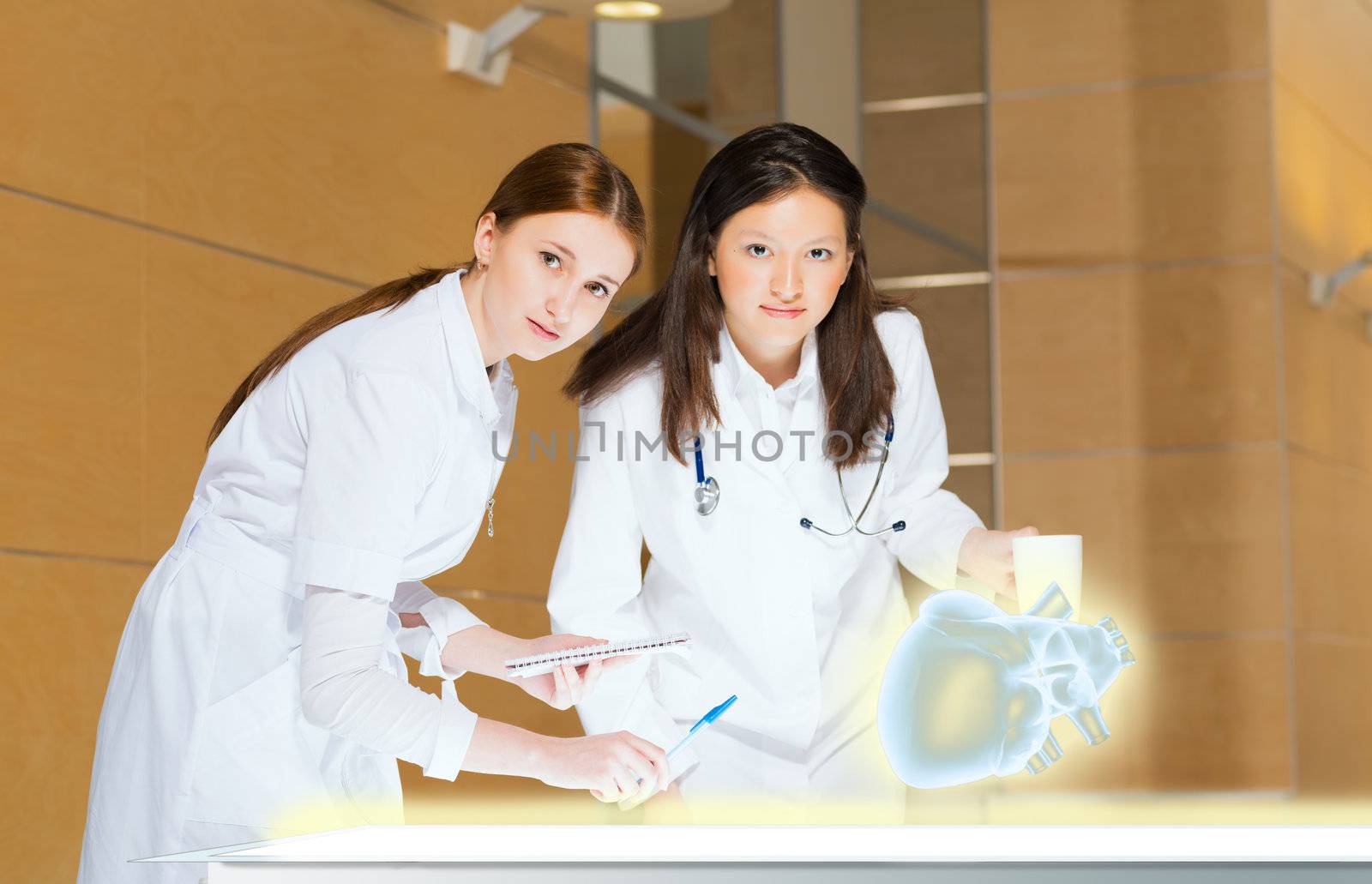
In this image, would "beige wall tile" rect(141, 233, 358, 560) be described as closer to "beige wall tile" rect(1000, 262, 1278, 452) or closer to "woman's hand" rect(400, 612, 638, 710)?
"woman's hand" rect(400, 612, 638, 710)

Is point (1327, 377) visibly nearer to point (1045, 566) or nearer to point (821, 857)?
point (1045, 566)

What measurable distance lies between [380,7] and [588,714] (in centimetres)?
161

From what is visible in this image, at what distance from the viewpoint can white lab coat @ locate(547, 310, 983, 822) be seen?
1.63 m

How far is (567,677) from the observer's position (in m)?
1.40

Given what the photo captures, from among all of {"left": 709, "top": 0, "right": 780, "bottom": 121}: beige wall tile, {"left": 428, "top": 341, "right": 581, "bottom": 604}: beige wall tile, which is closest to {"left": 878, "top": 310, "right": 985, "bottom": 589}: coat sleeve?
{"left": 428, "top": 341, "right": 581, "bottom": 604}: beige wall tile

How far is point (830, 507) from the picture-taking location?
165cm

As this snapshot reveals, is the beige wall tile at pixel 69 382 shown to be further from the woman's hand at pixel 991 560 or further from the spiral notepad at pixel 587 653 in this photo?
the woman's hand at pixel 991 560

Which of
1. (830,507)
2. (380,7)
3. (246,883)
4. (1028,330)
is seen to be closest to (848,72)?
(1028,330)

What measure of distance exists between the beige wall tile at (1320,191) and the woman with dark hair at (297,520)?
406 cm

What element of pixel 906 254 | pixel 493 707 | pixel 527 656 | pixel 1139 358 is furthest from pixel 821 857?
pixel 1139 358

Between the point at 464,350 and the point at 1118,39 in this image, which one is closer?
the point at 464,350

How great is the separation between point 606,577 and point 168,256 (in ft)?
3.82

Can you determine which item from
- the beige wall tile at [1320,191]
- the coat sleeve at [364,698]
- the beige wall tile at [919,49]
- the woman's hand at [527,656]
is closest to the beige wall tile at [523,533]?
the woman's hand at [527,656]

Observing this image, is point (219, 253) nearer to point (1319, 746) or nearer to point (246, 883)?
point (246, 883)
